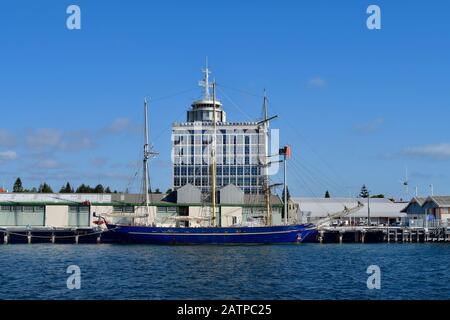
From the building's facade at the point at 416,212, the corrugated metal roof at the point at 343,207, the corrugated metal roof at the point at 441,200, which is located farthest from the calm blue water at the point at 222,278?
the corrugated metal roof at the point at 343,207

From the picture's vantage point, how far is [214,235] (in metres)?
86.0

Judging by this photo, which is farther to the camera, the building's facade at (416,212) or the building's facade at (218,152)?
the building's facade at (218,152)

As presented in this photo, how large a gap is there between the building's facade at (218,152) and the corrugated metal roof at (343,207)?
21.2 metres

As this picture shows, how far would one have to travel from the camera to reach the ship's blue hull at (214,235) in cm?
8606

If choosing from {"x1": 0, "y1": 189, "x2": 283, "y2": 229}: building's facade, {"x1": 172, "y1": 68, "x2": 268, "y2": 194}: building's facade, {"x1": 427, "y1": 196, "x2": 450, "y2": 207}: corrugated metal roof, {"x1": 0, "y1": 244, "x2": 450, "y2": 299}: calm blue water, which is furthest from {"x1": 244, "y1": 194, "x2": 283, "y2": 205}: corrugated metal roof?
{"x1": 172, "y1": 68, "x2": 268, "y2": 194}: building's facade

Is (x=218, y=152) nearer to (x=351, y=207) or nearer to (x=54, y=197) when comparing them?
(x=351, y=207)

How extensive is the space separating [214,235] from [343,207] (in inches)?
2438

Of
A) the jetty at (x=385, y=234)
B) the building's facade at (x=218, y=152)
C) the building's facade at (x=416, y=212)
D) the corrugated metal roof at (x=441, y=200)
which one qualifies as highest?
the building's facade at (x=218, y=152)

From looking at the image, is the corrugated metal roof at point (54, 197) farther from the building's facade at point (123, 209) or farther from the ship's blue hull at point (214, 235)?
the ship's blue hull at point (214, 235)

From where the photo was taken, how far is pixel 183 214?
102 meters
